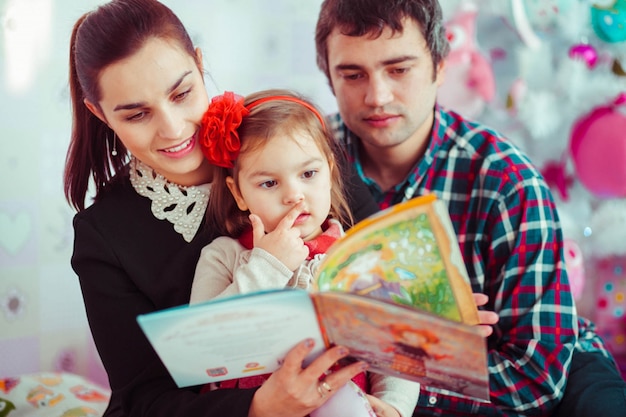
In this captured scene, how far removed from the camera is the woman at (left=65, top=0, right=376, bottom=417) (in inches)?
52.5

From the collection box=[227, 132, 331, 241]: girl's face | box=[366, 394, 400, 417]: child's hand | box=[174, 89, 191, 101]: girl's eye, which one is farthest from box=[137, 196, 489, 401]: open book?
box=[174, 89, 191, 101]: girl's eye

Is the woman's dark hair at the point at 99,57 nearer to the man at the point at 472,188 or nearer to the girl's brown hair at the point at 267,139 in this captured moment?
the girl's brown hair at the point at 267,139

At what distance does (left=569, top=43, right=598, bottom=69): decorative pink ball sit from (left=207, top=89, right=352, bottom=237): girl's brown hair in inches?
61.8

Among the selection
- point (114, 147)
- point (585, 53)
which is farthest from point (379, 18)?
point (585, 53)

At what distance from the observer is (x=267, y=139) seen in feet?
4.40

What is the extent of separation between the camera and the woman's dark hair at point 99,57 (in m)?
1.33

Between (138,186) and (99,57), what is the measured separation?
0.29 m

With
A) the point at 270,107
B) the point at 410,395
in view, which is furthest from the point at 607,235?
the point at 270,107

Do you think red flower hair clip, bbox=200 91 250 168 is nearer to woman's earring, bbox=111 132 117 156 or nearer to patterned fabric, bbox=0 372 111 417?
woman's earring, bbox=111 132 117 156

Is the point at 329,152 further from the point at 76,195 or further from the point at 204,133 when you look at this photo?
the point at 76,195

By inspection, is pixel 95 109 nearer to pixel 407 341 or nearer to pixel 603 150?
pixel 407 341

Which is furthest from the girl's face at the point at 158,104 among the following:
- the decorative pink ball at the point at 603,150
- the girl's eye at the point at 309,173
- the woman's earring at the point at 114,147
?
the decorative pink ball at the point at 603,150

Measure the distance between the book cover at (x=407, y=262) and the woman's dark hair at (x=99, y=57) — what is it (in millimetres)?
587

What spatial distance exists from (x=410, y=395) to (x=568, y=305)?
0.59 meters
